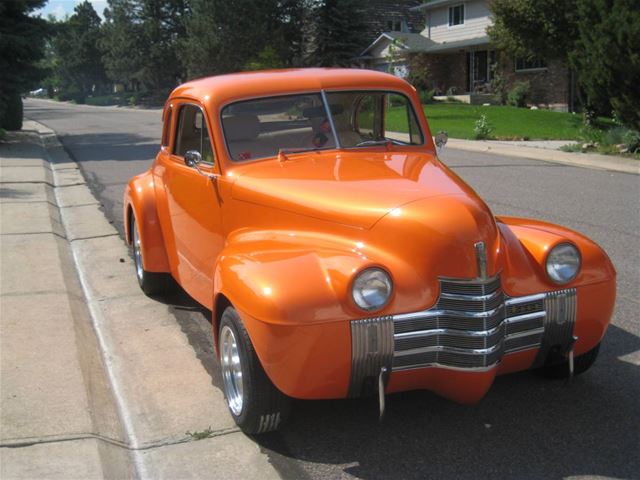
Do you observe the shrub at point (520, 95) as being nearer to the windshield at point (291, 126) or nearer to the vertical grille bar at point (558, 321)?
the windshield at point (291, 126)

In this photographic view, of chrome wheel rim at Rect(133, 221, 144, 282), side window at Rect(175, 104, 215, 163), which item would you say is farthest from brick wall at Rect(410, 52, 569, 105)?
side window at Rect(175, 104, 215, 163)

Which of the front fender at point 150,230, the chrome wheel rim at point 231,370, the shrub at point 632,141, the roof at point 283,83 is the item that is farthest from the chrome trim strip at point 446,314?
the shrub at point 632,141

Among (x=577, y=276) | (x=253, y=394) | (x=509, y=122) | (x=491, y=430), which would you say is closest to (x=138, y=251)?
(x=253, y=394)

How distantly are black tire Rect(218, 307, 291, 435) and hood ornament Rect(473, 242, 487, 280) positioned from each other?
45.1 inches

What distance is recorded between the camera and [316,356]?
10.7 ft

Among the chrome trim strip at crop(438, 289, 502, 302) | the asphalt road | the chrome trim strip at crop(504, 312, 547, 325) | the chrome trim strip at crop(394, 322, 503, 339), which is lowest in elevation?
the asphalt road

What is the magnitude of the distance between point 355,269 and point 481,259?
1.98ft

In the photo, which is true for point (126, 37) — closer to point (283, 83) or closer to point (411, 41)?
point (411, 41)

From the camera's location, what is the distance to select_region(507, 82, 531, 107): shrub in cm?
3422

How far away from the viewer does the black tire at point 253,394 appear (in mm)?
3535

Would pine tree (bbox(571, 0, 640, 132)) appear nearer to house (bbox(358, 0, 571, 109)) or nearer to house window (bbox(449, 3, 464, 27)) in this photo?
house (bbox(358, 0, 571, 109))

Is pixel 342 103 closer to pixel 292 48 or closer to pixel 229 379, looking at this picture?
pixel 229 379

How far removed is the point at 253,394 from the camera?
3570 mm

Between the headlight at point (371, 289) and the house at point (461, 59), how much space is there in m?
33.2
